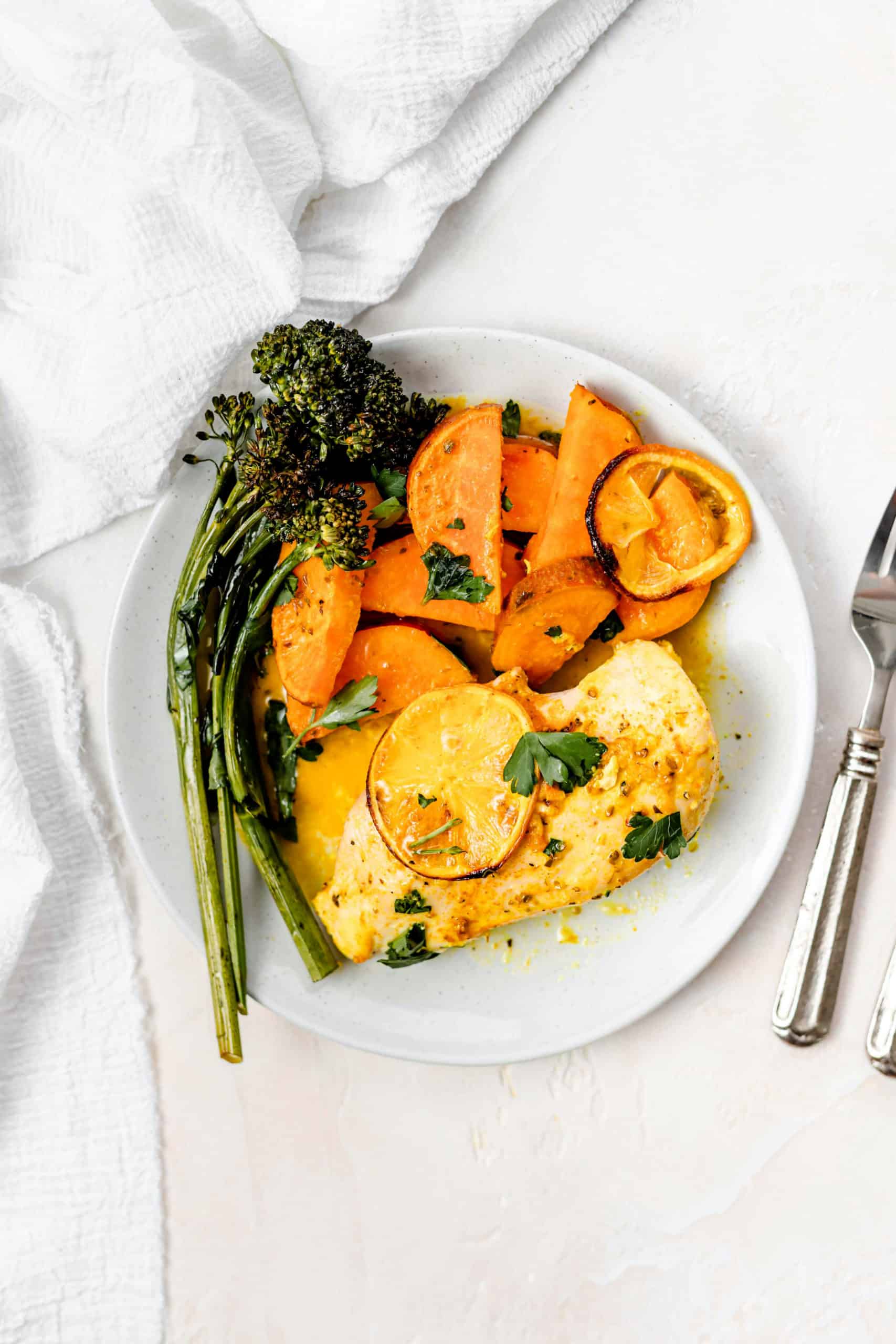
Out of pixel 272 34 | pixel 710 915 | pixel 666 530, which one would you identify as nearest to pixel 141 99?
pixel 272 34

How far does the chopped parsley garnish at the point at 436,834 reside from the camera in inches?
94.8

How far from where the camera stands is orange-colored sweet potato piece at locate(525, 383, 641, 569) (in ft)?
8.20

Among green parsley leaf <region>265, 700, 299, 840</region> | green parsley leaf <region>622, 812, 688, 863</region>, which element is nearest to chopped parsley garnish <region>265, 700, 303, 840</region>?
green parsley leaf <region>265, 700, 299, 840</region>

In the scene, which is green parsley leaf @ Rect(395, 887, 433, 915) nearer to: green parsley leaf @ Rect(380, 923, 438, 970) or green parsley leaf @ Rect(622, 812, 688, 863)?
green parsley leaf @ Rect(380, 923, 438, 970)

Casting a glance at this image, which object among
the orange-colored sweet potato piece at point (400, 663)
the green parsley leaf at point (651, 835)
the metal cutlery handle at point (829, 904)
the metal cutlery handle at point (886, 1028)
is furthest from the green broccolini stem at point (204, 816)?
the metal cutlery handle at point (886, 1028)

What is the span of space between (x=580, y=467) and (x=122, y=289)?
52.0 inches

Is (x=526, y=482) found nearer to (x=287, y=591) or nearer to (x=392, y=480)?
(x=392, y=480)

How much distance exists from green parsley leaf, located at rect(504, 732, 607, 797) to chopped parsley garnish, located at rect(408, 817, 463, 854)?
0.58 feet

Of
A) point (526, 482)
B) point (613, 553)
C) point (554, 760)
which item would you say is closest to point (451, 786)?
point (554, 760)

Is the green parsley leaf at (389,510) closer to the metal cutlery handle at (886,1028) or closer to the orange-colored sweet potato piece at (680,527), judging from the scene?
the orange-colored sweet potato piece at (680,527)

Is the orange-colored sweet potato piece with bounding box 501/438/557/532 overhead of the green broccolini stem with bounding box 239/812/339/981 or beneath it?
overhead

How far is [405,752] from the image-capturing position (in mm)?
→ 2459

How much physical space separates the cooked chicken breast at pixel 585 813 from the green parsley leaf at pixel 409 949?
0.7 inches

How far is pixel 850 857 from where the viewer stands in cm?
254
